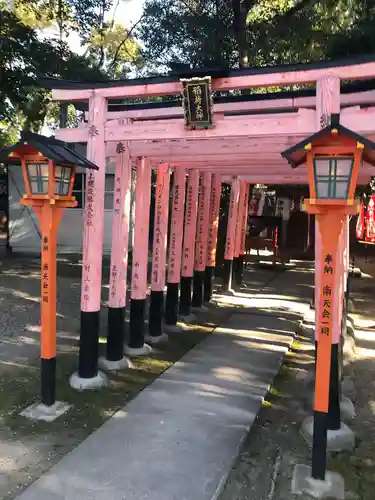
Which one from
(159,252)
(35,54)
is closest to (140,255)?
(159,252)

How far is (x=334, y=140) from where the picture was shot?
3699 mm

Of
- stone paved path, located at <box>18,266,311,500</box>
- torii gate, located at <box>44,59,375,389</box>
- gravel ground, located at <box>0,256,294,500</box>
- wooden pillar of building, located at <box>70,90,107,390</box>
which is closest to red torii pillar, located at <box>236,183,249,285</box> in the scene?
gravel ground, located at <box>0,256,294,500</box>

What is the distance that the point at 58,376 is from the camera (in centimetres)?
608

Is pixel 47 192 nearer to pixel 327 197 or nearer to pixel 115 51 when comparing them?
pixel 327 197

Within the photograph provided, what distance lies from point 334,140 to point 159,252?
4.76 meters

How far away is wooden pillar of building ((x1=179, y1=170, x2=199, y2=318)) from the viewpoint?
948 cm

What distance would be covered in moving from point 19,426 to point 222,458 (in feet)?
7.36

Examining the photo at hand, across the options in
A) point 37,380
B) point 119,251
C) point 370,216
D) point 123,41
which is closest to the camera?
point 37,380

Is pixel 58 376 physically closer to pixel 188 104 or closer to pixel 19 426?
pixel 19 426

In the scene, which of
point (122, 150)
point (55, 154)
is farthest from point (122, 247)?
point (55, 154)

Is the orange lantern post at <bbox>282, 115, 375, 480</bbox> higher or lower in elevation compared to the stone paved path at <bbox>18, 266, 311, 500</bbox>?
higher

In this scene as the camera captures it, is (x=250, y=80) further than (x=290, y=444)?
Yes

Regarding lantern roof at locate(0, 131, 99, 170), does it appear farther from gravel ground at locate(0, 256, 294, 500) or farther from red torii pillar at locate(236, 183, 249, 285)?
red torii pillar at locate(236, 183, 249, 285)

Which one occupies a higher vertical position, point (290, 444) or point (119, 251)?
point (119, 251)
